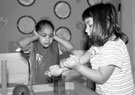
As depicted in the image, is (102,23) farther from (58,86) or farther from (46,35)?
(46,35)

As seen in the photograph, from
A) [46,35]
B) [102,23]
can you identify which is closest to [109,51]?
[102,23]

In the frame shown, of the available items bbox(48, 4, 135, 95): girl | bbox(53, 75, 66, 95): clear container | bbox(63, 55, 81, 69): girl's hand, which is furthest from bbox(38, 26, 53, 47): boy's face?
bbox(63, 55, 81, 69): girl's hand

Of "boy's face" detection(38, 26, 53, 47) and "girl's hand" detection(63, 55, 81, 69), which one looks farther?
"boy's face" detection(38, 26, 53, 47)

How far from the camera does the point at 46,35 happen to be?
168cm

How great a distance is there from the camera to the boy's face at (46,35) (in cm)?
167

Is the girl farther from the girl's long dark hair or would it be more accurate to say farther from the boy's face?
the boy's face

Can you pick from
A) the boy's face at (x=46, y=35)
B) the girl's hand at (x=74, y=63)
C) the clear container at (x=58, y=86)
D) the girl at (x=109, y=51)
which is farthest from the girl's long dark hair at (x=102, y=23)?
the boy's face at (x=46, y=35)

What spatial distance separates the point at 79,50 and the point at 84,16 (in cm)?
172

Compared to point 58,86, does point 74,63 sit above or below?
above

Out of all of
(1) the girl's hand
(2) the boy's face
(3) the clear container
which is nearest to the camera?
(1) the girl's hand

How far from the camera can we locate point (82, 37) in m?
2.70

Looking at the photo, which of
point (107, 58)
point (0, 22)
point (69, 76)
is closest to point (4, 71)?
point (107, 58)

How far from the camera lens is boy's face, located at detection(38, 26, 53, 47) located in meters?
1.67

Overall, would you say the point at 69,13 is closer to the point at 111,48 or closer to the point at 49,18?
the point at 49,18
